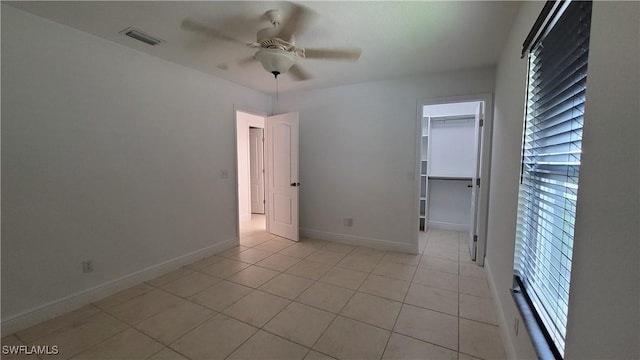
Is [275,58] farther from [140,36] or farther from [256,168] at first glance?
[256,168]

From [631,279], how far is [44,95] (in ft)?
11.3

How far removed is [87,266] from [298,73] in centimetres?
280

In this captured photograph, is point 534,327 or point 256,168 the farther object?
point 256,168

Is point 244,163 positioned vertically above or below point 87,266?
above

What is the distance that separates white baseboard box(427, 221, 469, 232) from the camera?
4.66m

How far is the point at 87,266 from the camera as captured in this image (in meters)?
2.37

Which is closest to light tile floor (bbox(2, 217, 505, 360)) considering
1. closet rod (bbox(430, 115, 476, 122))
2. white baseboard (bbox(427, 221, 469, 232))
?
white baseboard (bbox(427, 221, 469, 232))

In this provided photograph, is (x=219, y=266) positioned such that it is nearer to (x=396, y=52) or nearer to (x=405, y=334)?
(x=405, y=334)

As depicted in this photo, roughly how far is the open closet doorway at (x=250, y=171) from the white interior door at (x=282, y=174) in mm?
601

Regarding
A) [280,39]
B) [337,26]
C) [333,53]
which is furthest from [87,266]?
[337,26]

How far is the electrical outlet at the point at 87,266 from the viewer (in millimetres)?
2350

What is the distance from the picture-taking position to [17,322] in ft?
6.52

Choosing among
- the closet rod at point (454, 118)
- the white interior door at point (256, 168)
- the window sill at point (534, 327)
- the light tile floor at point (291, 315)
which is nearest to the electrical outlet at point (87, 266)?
the light tile floor at point (291, 315)

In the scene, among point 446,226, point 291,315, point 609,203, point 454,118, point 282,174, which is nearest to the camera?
point 609,203
